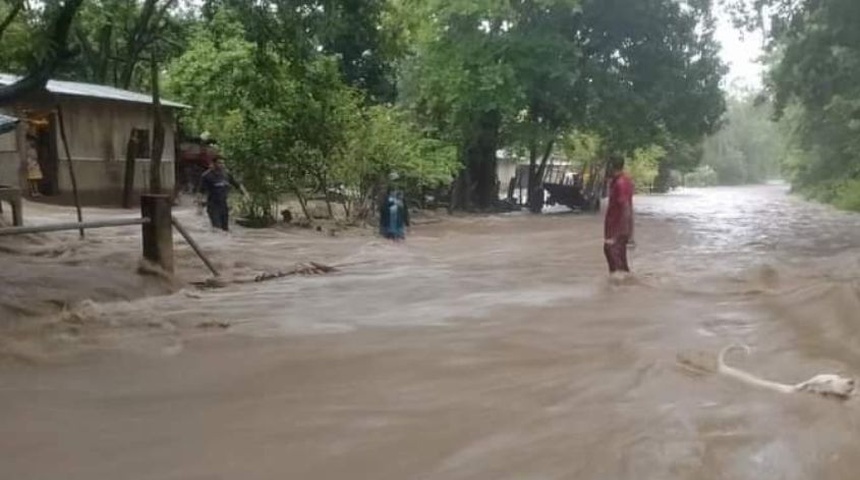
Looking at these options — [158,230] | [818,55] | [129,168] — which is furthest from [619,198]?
[129,168]

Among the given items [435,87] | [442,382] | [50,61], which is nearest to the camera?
[442,382]

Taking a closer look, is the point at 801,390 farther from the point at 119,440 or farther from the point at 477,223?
the point at 477,223

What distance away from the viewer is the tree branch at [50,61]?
9773 millimetres

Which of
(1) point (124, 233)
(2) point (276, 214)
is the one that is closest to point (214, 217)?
(1) point (124, 233)

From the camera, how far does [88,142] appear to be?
24.2 meters

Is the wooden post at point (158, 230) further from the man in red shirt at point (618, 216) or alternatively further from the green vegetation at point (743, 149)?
the green vegetation at point (743, 149)

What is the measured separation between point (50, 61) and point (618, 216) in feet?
21.9

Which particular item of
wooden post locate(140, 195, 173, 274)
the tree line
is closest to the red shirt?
wooden post locate(140, 195, 173, 274)

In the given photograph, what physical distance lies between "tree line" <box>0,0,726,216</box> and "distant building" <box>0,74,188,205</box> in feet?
4.89

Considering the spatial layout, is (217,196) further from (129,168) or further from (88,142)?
(88,142)

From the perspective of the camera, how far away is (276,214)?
23625 mm

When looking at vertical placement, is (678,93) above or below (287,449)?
above

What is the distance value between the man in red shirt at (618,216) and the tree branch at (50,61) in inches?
246

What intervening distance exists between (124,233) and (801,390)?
14.3 m
